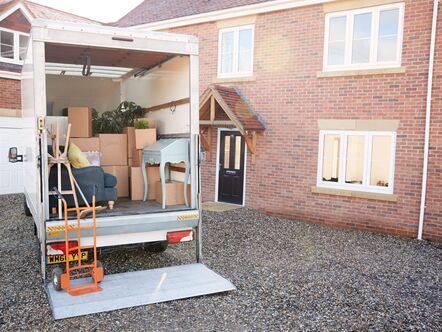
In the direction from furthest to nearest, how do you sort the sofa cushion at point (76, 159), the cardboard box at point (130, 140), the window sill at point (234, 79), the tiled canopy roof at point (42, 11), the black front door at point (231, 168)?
1. the tiled canopy roof at point (42, 11)
2. the black front door at point (231, 168)
3. the window sill at point (234, 79)
4. the cardboard box at point (130, 140)
5. the sofa cushion at point (76, 159)

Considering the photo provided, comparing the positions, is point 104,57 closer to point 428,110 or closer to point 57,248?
point 57,248

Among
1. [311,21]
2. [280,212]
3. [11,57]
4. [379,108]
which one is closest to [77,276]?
[280,212]

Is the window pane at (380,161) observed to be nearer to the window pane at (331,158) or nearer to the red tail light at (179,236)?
the window pane at (331,158)

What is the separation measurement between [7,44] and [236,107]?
326 inches

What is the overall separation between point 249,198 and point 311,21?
4617 mm

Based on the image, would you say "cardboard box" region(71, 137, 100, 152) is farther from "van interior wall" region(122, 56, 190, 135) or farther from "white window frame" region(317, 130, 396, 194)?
"white window frame" region(317, 130, 396, 194)

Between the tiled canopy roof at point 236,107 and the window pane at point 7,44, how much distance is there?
709 cm

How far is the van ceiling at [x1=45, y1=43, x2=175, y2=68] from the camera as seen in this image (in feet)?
21.0

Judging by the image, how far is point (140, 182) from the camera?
6.73 metres

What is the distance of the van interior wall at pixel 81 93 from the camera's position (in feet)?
26.1

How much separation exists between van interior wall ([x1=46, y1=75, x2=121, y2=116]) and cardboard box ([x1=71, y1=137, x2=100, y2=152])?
1545 millimetres

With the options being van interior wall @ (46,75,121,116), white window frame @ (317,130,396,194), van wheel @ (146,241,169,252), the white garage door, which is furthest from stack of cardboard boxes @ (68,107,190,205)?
the white garage door

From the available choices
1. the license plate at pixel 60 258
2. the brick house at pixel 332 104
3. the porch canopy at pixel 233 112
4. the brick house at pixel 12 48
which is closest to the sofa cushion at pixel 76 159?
the license plate at pixel 60 258

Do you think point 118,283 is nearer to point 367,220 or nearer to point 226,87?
point 367,220
